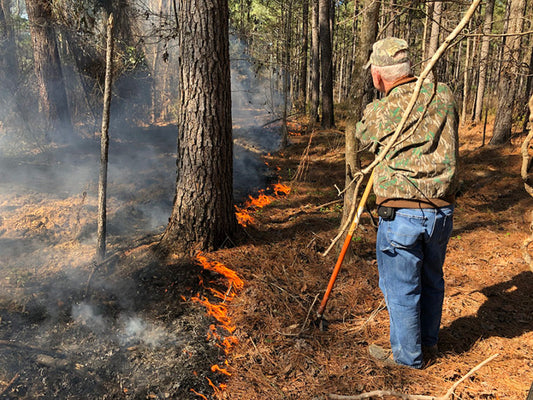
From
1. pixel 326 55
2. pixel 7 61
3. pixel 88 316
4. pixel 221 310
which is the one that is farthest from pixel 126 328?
pixel 326 55

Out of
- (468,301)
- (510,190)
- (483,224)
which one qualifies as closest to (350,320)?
(468,301)

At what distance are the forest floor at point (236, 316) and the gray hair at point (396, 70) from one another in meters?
2.10

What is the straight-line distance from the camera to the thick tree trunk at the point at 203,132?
A: 155 inches

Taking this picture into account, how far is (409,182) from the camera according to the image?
2.26 m

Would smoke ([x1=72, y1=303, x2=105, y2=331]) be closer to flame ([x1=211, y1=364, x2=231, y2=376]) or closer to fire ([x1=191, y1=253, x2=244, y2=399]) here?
fire ([x1=191, y1=253, x2=244, y2=399])

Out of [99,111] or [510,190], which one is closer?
[510,190]

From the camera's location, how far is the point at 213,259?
415 cm

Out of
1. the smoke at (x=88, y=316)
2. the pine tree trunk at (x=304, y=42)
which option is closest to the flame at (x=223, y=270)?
the smoke at (x=88, y=316)

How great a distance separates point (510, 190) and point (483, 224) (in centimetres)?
204

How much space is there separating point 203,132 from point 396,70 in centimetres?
243

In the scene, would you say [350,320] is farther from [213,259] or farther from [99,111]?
[99,111]

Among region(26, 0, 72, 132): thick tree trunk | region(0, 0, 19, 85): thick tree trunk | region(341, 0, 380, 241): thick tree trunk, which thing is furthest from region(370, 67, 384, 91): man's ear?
region(0, 0, 19, 85): thick tree trunk

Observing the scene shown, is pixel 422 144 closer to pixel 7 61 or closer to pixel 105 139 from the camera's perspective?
pixel 105 139

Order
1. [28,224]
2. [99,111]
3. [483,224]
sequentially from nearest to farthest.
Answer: [28,224] → [483,224] → [99,111]
